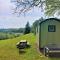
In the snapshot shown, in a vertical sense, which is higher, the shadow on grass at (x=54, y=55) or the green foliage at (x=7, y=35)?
the green foliage at (x=7, y=35)

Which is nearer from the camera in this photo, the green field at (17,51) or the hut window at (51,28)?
the green field at (17,51)

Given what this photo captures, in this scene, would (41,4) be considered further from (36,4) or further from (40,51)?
(40,51)

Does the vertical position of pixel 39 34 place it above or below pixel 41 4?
below

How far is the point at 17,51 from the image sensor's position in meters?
18.3

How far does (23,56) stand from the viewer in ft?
52.2

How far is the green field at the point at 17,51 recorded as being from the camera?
51.3 ft

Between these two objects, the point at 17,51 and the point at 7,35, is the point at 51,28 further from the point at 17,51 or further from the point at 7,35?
the point at 7,35

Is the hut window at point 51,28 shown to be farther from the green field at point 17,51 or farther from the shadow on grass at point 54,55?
the shadow on grass at point 54,55

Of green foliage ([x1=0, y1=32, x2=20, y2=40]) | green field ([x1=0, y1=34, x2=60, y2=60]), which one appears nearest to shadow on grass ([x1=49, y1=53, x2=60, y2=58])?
green field ([x1=0, y1=34, x2=60, y2=60])

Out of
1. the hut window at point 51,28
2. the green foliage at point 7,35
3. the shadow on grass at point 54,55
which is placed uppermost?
the hut window at point 51,28

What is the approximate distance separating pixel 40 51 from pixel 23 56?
2937 millimetres

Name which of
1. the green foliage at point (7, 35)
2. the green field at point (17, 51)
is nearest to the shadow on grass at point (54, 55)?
the green field at point (17, 51)

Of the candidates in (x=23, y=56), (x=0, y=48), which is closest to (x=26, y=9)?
(x=23, y=56)

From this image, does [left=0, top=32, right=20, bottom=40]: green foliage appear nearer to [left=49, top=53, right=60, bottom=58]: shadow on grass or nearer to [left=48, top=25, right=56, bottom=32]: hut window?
[left=48, top=25, right=56, bottom=32]: hut window
